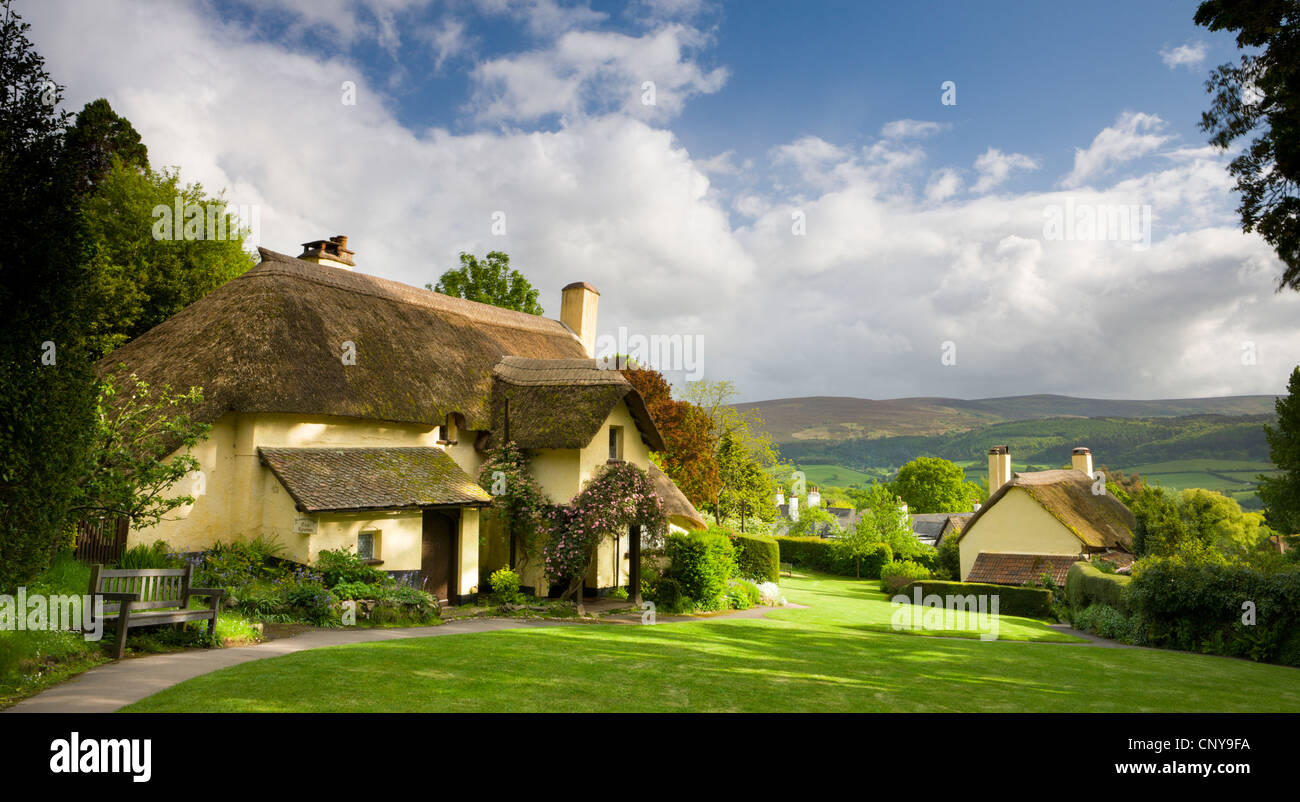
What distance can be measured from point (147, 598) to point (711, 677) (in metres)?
8.30

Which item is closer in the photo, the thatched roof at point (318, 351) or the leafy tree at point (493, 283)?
the thatched roof at point (318, 351)

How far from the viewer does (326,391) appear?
16891 millimetres

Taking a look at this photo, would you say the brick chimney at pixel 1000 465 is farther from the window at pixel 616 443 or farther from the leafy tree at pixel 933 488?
the leafy tree at pixel 933 488

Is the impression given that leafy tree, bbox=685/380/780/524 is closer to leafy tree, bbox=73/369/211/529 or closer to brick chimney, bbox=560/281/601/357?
brick chimney, bbox=560/281/601/357

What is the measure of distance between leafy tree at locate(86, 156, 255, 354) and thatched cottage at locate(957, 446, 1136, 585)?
119ft

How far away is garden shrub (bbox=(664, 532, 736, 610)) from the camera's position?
1959 centimetres

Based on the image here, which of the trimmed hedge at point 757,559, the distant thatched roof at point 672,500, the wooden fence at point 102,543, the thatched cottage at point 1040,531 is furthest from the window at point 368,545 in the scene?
the thatched cottage at point 1040,531

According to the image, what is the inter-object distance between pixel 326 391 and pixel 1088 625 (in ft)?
77.4

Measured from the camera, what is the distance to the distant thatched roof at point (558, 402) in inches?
776

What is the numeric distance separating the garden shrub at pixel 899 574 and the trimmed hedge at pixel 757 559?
8.63m

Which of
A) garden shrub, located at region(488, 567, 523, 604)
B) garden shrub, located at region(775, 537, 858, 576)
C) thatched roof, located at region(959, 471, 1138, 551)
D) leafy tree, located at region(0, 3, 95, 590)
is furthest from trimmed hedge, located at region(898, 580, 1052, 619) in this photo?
leafy tree, located at region(0, 3, 95, 590)

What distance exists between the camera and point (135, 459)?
43.0ft
